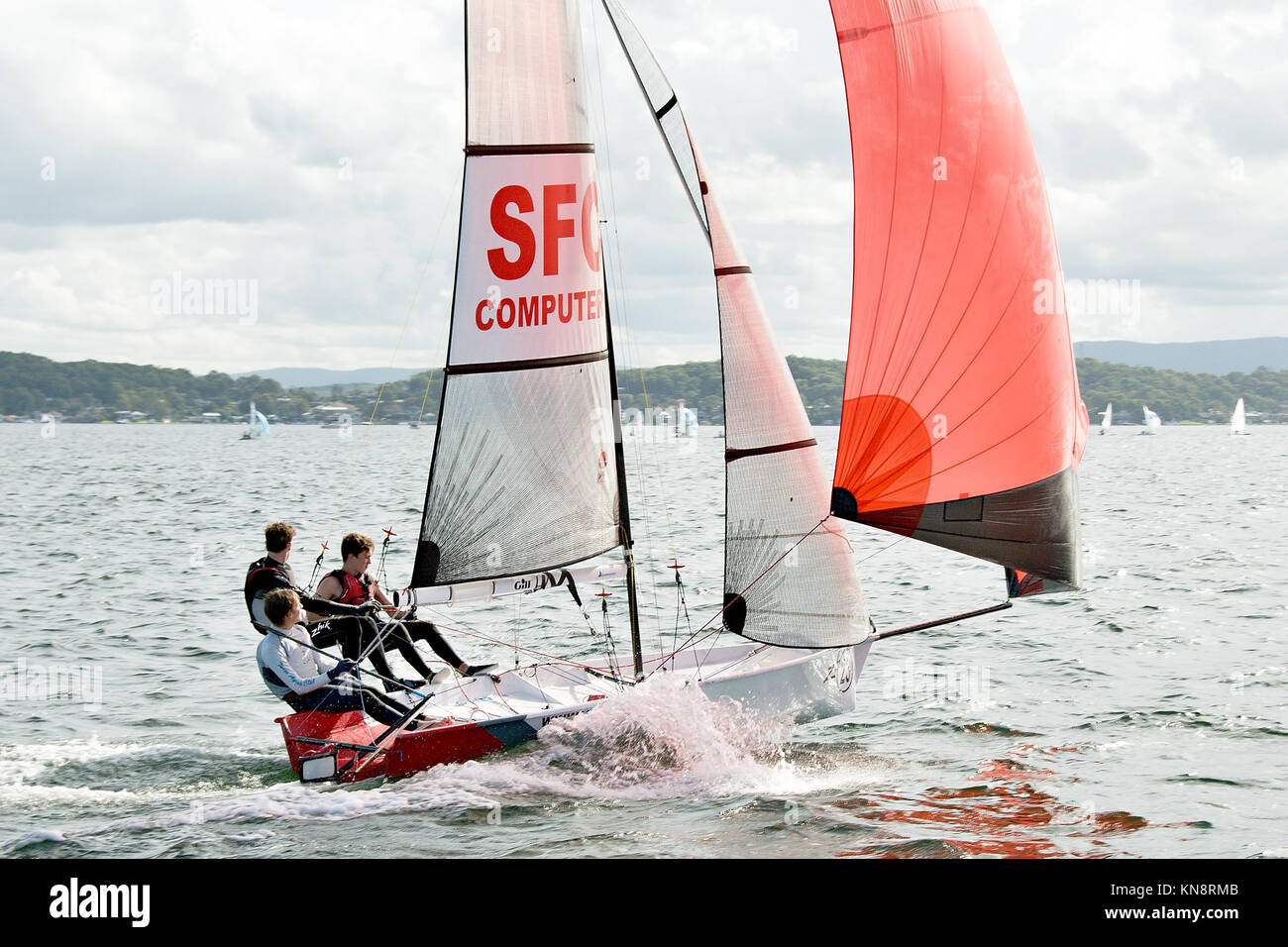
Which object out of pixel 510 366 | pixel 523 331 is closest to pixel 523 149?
pixel 523 331

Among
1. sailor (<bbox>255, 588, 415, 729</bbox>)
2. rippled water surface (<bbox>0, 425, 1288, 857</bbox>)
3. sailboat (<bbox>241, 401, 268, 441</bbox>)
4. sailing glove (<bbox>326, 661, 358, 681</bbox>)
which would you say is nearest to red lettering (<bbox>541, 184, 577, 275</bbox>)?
rippled water surface (<bbox>0, 425, 1288, 857</bbox>)

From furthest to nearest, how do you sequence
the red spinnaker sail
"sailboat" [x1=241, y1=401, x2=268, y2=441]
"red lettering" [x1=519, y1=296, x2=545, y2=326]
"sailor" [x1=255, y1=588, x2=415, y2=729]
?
"sailboat" [x1=241, y1=401, x2=268, y2=441] → "red lettering" [x1=519, y1=296, x2=545, y2=326] → the red spinnaker sail → "sailor" [x1=255, y1=588, x2=415, y2=729]

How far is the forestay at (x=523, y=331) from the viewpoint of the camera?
811cm

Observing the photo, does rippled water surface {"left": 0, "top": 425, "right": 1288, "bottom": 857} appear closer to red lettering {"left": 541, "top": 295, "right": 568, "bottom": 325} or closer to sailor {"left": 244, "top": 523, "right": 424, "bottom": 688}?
sailor {"left": 244, "top": 523, "right": 424, "bottom": 688}

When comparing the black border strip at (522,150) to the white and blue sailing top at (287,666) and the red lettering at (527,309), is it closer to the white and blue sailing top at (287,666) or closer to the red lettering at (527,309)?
the red lettering at (527,309)

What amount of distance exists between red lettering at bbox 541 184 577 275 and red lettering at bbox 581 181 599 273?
0.09 m

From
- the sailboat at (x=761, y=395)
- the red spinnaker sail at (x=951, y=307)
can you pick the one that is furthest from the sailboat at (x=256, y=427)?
the red spinnaker sail at (x=951, y=307)

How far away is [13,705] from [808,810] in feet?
22.2

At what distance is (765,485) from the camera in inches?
323

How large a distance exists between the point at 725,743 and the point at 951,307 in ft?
10.7

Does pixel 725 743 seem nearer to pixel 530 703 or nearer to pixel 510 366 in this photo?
pixel 530 703

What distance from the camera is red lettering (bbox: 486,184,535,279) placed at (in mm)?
8211
